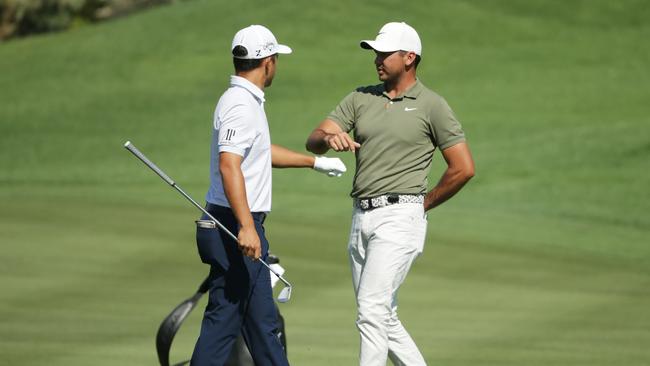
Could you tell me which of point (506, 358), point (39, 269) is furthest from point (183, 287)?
point (506, 358)

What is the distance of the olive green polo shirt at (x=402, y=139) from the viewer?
7.38 metres

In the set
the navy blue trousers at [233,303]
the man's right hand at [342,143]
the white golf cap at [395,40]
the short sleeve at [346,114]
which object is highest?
the white golf cap at [395,40]

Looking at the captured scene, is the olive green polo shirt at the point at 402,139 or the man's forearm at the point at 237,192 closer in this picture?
the man's forearm at the point at 237,192

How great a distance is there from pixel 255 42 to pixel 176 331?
73.0 inches

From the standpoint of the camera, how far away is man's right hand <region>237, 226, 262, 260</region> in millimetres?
6645

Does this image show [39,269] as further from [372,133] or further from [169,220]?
[372,133]

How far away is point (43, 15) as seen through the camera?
152 ft

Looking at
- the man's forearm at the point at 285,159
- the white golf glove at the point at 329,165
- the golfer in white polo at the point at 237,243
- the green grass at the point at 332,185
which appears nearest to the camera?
the golfer in white polo at the point at 237,243

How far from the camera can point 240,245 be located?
667cm

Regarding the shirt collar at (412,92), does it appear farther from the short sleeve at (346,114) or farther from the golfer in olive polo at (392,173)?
the short sleeve at (346,114)

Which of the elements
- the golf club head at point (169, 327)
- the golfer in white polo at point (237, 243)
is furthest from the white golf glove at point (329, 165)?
the golf club head at point (169, 327)

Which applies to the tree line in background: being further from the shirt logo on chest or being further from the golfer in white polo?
the shirt logo on chest

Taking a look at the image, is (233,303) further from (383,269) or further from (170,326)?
(383,269)

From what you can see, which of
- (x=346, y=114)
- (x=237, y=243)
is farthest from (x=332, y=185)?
(x=237, y=243)
